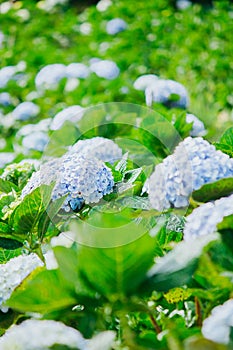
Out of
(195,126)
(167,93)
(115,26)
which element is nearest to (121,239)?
(195,126)

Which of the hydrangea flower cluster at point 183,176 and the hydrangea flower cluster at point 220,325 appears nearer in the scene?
the hydrangea flower cluster at point 220,325

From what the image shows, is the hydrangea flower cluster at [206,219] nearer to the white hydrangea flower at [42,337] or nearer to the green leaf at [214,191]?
the green leaf at [214,191]

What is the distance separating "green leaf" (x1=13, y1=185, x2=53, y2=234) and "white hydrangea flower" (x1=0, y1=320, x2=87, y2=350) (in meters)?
0.26

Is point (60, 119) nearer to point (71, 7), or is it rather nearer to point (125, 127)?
point (125, 127)

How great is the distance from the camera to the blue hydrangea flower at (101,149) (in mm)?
1373

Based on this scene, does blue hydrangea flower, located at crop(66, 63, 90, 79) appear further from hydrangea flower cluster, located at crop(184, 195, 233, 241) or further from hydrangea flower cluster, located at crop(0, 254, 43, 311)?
hydrangea flower cluster, located at crop(184, 195, 233, 241)

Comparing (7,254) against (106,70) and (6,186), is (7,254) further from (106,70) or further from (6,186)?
(106,70)

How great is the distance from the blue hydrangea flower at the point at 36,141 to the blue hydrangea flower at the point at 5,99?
0.79 m

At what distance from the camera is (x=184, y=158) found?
3.36 feet

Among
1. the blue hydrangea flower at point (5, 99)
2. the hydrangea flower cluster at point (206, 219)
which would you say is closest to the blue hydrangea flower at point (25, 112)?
the blue hydrangea flower at point (5, 99)

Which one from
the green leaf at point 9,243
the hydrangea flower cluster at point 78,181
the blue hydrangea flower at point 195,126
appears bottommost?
the blue hydrangea flower at point 195,126

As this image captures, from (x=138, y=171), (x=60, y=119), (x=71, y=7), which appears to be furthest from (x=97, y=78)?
(x=71, y=7)

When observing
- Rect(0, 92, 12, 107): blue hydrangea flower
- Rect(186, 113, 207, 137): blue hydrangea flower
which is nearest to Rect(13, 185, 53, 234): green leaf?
Rect(186, 113, 207, 137): blue hydrangea flower

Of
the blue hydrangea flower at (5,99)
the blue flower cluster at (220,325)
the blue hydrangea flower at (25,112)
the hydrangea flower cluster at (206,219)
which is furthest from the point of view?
the blue hydrangea flower at (5,99)
